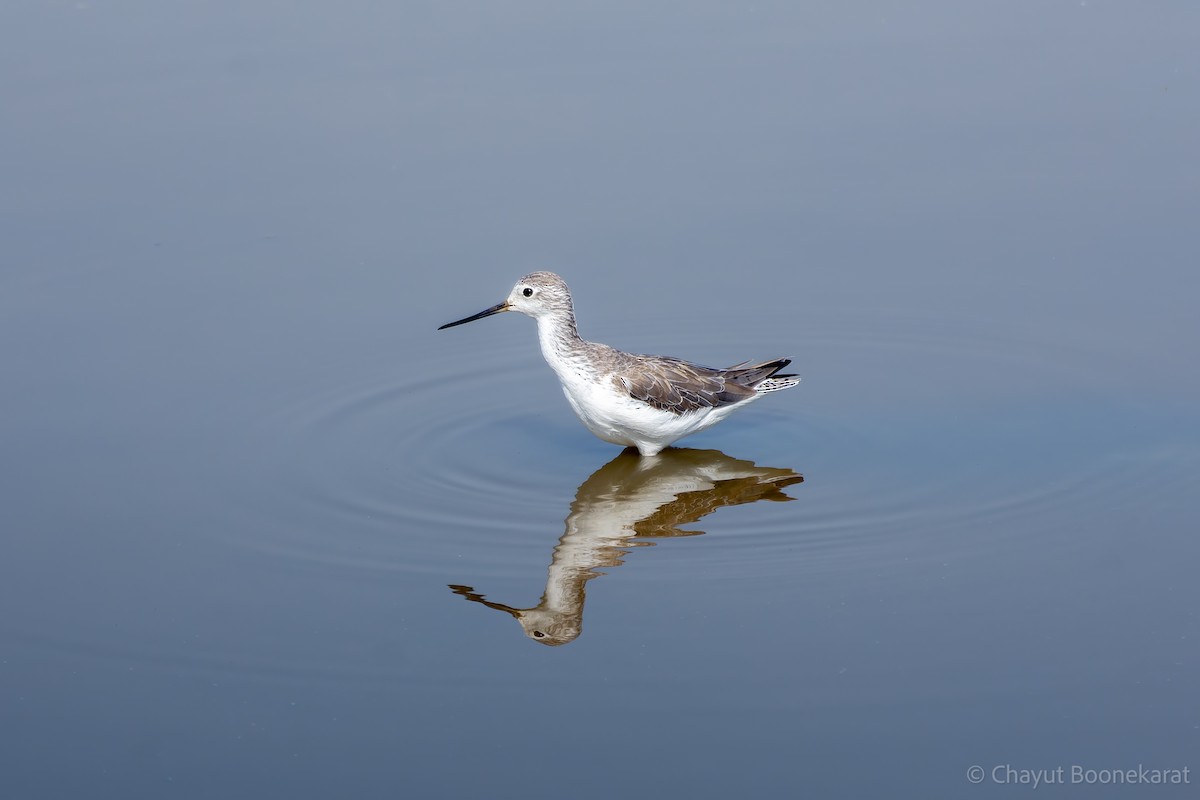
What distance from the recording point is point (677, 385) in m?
11.0

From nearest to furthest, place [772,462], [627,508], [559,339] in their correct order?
[627,508]
[772,462]
[559,339]

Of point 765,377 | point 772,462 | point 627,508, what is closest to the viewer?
point 627,508

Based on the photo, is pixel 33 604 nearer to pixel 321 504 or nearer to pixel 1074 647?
pixel 321 504

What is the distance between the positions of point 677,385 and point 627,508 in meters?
1.27

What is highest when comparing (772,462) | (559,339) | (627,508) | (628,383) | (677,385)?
(559,339)

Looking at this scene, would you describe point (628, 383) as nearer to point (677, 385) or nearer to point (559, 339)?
point (677, 385)

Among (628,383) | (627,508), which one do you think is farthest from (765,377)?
(627,508)

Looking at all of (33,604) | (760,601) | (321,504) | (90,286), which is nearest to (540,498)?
(321,504)

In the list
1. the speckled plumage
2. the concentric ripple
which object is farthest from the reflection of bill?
the speckled plumage

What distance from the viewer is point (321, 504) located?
9.75 meters

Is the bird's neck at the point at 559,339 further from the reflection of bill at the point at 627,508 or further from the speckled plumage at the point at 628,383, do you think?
the reflection of bill at the point at 627,508

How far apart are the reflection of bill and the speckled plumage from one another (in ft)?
0.95

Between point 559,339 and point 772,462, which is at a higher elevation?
point 559,339

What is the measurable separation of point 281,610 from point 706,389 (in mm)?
4068
